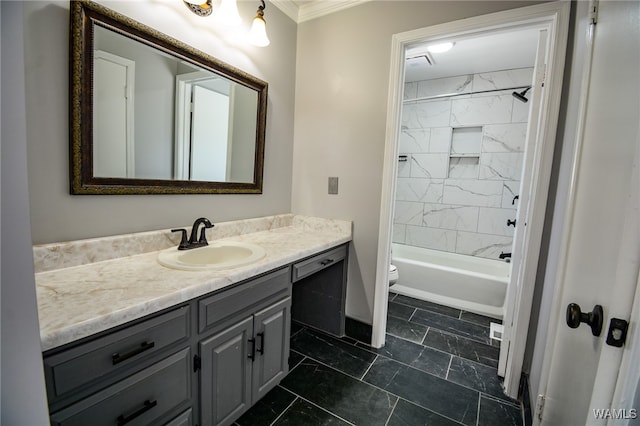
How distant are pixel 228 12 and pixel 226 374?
6.06 ft

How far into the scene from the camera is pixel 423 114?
358cm

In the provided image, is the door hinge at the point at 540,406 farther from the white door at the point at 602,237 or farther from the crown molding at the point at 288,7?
the crown molding at the point at 288,7

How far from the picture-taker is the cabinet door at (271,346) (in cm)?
134

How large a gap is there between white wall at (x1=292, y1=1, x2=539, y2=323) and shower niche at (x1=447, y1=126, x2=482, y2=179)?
202 centimetres

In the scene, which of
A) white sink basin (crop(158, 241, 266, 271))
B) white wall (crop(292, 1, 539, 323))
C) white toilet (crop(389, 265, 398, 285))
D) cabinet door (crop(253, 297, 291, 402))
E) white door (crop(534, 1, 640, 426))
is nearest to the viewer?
white door (crop(534, 1, 640, 426))

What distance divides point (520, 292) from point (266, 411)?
157cm

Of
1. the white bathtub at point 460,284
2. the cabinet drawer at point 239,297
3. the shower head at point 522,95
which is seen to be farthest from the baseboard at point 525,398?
the shower head at point 522,95

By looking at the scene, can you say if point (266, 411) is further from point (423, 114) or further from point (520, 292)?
point (423, 114)

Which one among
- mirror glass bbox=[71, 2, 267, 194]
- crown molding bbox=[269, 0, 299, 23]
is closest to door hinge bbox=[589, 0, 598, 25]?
mirror glass bbox=[71, 2, 267, 194]

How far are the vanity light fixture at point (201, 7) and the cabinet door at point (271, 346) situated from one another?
1.58 m

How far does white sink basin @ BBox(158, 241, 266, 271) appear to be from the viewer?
1163 millimetres

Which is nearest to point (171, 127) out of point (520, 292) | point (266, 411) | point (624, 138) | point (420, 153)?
point (266, 411)

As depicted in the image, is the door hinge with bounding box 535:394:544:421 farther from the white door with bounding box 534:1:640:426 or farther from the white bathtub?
the white bathtub

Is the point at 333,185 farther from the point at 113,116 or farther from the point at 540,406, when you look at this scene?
the point at 540,406
